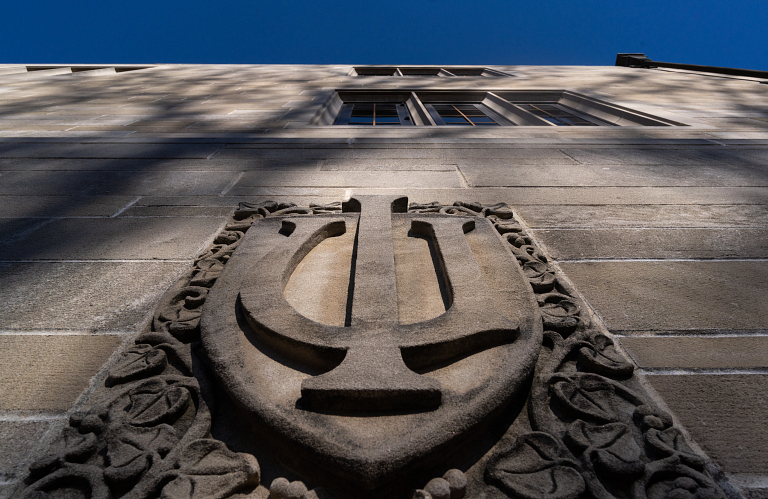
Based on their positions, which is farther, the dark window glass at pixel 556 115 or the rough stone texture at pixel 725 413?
the dark window glass at pixel 556 115

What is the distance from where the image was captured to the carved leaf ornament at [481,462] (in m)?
0.97

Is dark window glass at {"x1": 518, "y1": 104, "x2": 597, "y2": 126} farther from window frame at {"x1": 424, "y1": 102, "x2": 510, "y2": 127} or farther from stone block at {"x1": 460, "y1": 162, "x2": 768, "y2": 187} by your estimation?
stone block at {"x1": 460, "y1": 162, "x2": 768, "y2": 187}

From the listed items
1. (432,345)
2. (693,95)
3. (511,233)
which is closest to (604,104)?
(693,95)

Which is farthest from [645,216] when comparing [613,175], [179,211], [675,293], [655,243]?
[179,211]

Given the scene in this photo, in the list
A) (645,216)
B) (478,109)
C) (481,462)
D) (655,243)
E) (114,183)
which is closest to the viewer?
(481,462)

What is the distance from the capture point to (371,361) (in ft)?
3.68

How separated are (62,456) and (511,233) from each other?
1959 millimetres

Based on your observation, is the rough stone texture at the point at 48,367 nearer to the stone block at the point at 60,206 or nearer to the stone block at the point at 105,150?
the stone block at the point at 60,206

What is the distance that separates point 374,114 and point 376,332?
255 inches

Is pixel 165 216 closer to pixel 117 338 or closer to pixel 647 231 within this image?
pixel 117 338

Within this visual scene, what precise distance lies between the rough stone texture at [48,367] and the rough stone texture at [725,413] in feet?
6.13

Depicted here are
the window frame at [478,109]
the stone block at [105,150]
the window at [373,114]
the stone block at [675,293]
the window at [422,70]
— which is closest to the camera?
the stone block at [675,293]

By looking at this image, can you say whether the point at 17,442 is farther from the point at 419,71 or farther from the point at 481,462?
the point at 419,71

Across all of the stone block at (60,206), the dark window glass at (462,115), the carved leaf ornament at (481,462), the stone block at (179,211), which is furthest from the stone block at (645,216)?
the dark window glass at (462,115)
